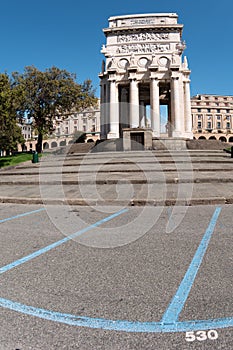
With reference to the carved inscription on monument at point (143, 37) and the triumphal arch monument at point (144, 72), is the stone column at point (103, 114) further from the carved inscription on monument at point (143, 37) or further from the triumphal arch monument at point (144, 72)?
the carved inscription on monument at point (143, 37)

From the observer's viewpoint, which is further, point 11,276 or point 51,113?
point 51,113

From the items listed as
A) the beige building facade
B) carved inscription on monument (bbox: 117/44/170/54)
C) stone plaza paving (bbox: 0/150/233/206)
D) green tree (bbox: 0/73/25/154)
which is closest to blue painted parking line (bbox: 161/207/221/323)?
stone plaza paving (bbox: 0/150/233/206)

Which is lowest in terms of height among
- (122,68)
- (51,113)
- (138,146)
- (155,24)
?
(138,146)

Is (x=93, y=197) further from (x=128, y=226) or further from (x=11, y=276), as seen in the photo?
(x=11, y=276)

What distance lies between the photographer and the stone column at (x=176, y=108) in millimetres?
38375

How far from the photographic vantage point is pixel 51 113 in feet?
114

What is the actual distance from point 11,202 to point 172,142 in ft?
77.7

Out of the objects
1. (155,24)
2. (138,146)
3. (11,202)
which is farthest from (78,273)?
(155,24)

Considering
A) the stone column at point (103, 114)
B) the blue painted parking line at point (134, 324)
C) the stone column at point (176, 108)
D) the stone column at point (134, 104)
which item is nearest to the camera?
the blue painted parking line at point (134, 324)

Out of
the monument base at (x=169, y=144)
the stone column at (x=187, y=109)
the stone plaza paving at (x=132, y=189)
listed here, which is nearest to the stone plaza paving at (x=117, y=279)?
the stone plaza paving at (x=132, y=189)

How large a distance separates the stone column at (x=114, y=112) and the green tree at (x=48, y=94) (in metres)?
4.02

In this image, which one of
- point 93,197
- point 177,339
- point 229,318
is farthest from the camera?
point 93,197

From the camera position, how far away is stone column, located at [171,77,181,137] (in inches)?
1511

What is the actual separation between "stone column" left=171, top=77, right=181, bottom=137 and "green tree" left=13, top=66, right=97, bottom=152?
40.2 ft
